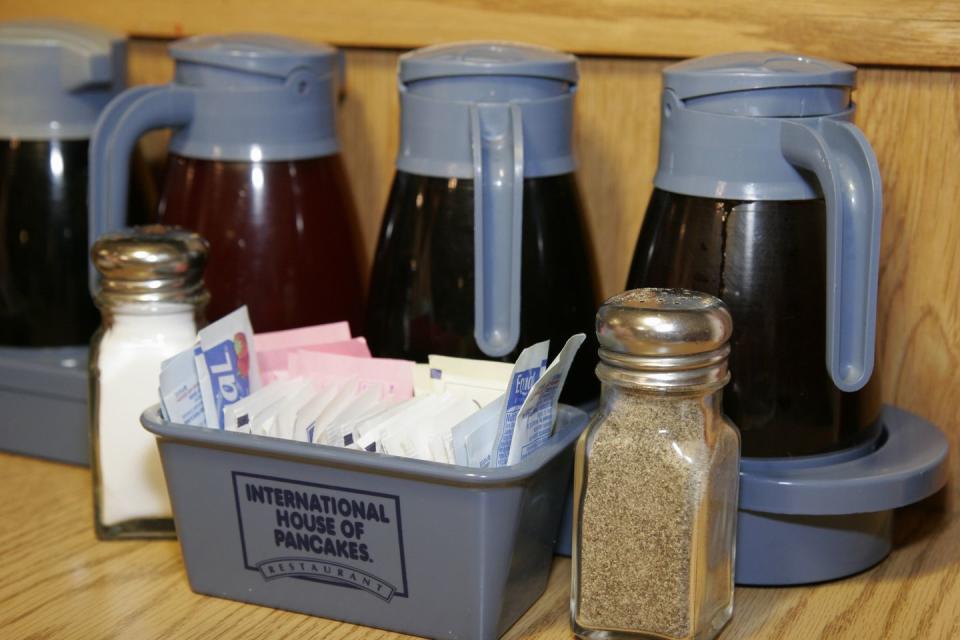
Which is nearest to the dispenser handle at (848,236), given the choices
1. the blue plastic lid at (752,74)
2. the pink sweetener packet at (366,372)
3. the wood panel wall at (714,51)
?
the blue plastic lid at (752,74)

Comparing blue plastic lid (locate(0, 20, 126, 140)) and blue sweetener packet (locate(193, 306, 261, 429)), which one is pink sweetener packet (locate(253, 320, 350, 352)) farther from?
blue plastic lid (locate(0, 20, 126, 140))

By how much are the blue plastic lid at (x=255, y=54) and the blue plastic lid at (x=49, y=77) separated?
9 centimetres

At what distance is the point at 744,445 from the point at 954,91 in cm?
30

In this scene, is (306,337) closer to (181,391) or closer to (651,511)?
(181,391)

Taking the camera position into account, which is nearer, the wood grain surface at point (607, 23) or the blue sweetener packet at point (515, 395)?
the blue sweetener packet at point (515, 395)

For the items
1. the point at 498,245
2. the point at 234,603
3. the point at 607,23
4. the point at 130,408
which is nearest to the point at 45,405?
the point at 130,408

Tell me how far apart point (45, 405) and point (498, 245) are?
1.34ft

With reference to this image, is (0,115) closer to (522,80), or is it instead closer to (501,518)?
(522,80)

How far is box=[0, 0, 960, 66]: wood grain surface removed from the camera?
0.81 metres

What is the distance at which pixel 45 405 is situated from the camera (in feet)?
3.00

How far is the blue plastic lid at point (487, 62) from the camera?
76cm

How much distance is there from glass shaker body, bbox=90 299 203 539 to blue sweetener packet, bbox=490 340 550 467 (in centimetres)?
23

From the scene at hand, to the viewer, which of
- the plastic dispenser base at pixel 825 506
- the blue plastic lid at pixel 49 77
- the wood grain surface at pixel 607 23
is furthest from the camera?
the blue plastic lid at pixel 49 77

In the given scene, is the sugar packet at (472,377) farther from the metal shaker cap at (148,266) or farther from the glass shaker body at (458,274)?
the metal shaker cap at (148,266)
